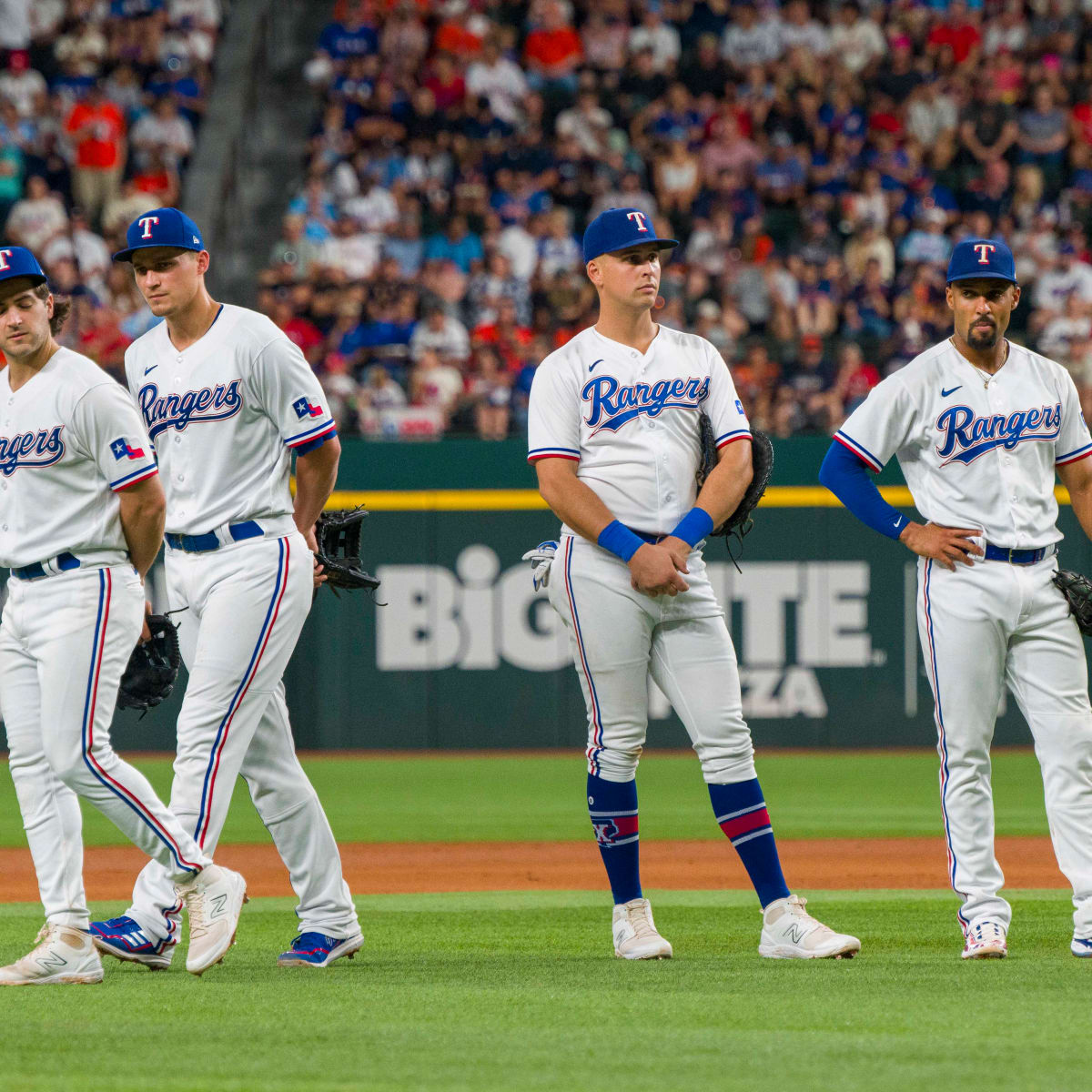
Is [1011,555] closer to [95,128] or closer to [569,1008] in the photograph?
[569,1008]

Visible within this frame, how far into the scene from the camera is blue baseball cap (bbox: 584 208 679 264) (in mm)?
5266

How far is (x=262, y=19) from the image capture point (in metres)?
18.1

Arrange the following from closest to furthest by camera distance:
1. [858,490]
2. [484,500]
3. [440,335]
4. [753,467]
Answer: [753,467] < [858,490] < [484,500] < [440,335]

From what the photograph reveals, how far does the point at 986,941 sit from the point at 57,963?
2549 millimetres

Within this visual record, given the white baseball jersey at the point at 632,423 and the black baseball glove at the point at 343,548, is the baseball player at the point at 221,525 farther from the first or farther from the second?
the white baseball jersey at the point at 632,423

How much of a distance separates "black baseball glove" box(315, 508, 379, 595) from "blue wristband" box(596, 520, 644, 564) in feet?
2.53

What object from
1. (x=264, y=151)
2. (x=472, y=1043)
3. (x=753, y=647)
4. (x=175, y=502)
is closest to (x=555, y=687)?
(x=753, y=647)

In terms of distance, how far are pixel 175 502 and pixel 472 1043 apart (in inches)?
74.1

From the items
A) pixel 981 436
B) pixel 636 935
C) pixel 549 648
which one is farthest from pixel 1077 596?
pixel 549 648

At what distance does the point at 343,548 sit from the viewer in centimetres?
573

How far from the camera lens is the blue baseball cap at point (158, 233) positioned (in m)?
4.97

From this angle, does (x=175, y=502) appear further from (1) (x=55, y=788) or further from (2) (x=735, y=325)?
(2) (x=735, y=325)

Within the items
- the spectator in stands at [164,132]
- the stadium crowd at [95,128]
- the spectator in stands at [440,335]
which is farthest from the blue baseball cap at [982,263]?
the spectator in stands at [164,132]

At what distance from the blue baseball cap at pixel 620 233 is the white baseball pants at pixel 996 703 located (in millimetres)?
1313
